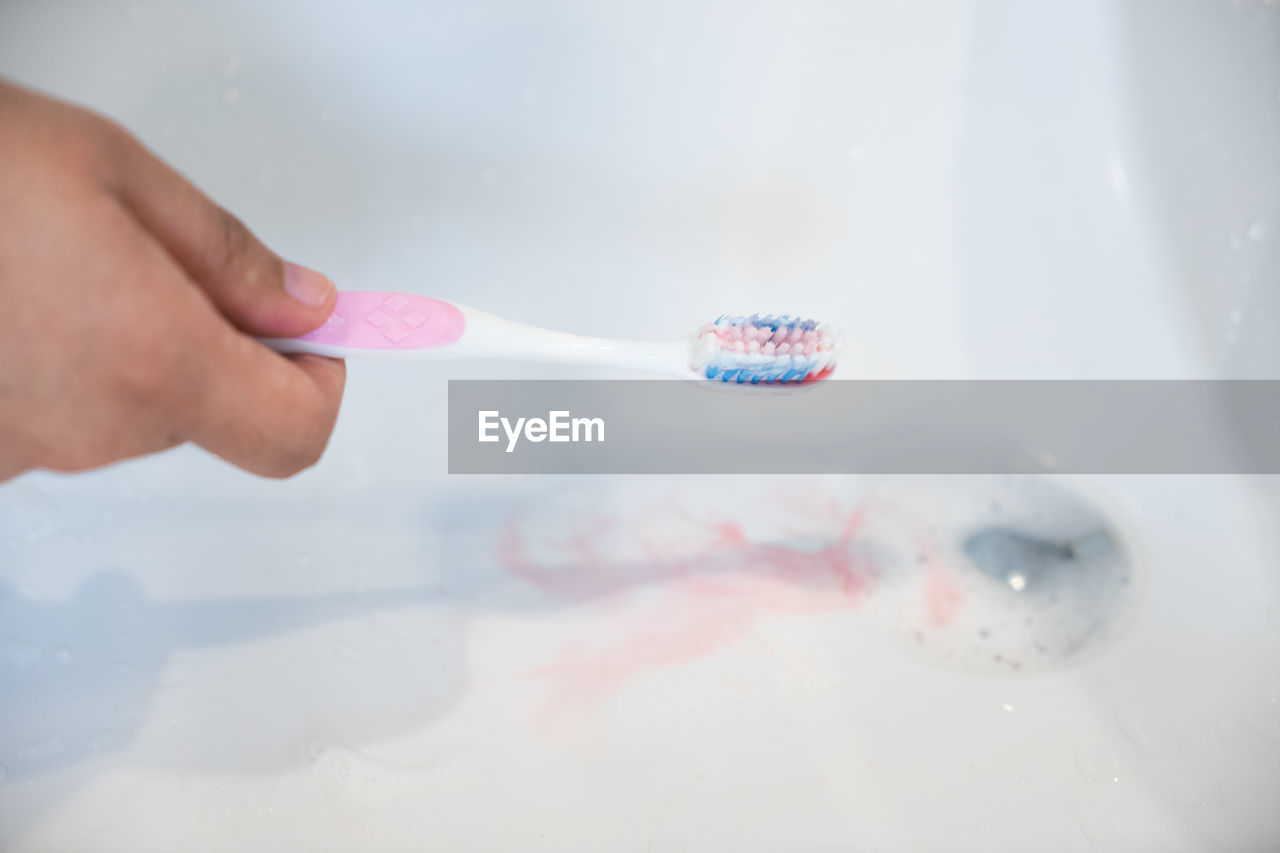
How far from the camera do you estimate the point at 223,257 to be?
15.3 inches

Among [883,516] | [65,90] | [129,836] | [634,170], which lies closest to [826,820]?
[883,516]

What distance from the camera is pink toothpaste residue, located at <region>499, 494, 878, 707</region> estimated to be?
0.67 metres

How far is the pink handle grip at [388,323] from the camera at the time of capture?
0.48 m

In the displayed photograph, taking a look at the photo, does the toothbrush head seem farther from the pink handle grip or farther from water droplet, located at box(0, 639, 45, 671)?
water droplet, located at box(0, 639, 45, 671)

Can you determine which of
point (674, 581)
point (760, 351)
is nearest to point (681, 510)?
point (674, 581)

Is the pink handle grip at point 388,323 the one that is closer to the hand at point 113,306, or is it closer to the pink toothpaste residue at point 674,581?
the hand at point 113,306

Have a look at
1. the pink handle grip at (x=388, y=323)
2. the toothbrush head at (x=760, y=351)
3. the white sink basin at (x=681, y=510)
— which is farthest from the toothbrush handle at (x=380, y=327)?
the white sink basin at (x=681, y=510)

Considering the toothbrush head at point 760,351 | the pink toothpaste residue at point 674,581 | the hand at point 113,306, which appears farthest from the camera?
the pink toothpaste residue at point 674,581

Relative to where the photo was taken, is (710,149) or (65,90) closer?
(65,90)

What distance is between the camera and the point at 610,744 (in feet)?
2.03

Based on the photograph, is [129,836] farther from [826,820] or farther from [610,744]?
[826,820]

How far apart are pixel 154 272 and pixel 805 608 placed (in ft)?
1.68

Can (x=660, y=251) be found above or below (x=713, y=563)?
above

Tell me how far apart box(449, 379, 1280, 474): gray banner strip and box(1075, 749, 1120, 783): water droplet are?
235 mm
